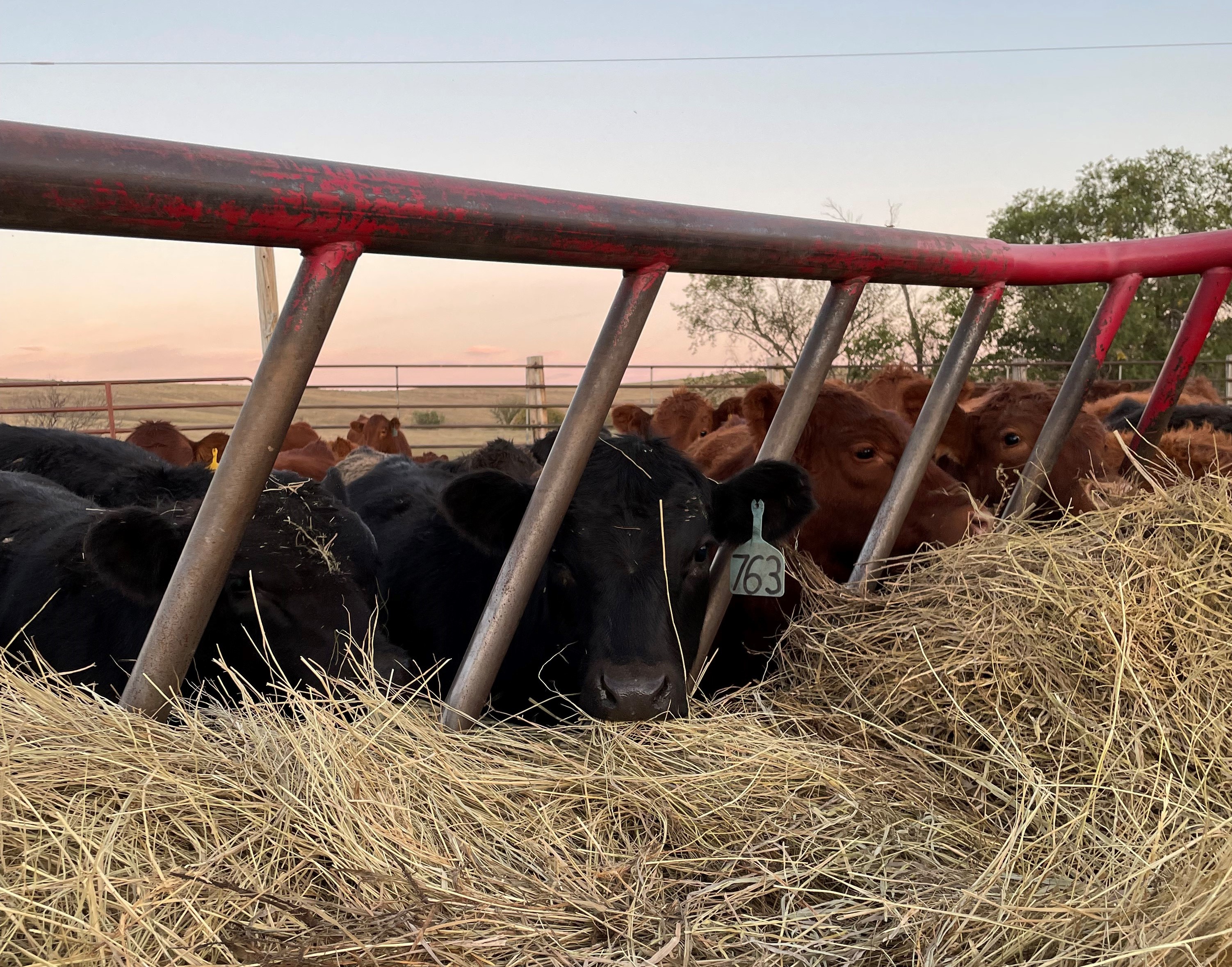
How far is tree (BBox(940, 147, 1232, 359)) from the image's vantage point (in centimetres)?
3138

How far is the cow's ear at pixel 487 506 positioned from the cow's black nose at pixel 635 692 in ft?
1.98

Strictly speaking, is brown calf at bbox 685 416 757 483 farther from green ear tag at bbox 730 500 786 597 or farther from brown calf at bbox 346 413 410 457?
brown calf at bbox 346 413 410 457

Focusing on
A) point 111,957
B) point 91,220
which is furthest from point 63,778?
point 91,220

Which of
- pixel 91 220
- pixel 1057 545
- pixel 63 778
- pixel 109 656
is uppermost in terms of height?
pixel 91 220

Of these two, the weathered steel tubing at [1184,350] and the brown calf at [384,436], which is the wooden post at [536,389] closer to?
the brown calf at [384,436]

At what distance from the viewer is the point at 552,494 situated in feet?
7.28

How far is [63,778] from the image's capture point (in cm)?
157

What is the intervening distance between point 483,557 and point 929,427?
1.55m

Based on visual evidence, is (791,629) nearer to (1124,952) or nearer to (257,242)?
(1124,952)

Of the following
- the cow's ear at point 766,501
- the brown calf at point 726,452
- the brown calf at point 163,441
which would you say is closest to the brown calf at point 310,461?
the brown calf at point 163,441

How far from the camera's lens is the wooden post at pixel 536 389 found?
17.9 m

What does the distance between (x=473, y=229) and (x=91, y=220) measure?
0.68 meters

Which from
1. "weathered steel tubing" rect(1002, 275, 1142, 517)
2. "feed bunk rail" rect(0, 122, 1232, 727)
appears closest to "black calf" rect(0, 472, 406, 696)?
"feed bunk rail" rect(0, 122, 1232, 727)

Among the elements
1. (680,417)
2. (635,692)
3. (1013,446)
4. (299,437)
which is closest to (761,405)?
(1013,446)
